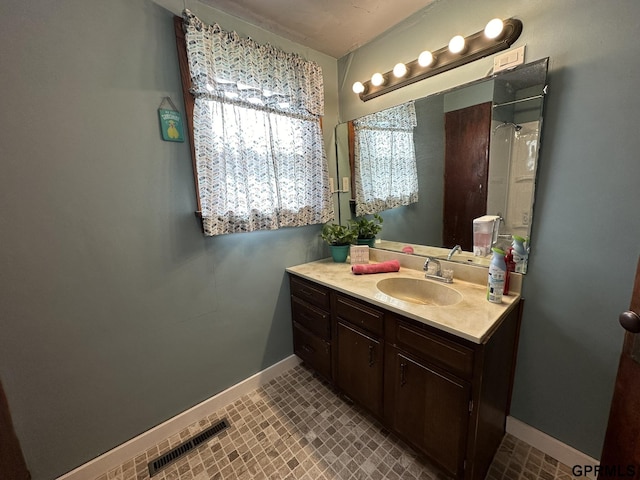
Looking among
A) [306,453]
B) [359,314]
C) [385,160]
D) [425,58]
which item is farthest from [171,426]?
[425,58]

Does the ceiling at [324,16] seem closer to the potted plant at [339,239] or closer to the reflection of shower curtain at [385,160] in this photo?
the reflection of shower curtain at [385,160]

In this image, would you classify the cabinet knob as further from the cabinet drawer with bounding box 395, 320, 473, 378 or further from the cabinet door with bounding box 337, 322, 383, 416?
the cabinet door with bounding box 337, 322, 383, 416

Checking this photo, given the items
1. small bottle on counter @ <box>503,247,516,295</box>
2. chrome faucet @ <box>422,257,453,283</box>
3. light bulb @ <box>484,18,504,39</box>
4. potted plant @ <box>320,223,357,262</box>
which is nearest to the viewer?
light bulb @ <box>484,18,504,39</box>

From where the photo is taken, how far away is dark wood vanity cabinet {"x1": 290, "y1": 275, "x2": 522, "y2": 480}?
1031mm

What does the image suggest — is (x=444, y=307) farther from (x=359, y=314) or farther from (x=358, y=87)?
(x=358, y=87)

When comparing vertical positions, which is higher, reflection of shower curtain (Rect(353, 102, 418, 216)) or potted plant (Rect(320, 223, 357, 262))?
reflection of shower curtain (Rect(353, 102, 418, 216))

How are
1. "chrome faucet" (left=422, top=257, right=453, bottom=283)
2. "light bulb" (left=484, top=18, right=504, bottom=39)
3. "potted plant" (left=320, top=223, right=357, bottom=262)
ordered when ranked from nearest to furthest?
"light bulb" (left=484, top=18, right=504, bottom=39) < "chrome faucet" (left=422, top=257, right=453, bottom=283) < "potted plant" (left=320, top=223, right=357, bottom=262)

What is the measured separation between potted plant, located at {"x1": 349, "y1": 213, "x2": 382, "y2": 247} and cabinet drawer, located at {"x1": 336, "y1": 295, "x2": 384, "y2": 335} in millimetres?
624

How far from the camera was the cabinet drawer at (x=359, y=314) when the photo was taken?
1.31m

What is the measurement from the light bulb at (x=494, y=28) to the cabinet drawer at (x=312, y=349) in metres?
1.88

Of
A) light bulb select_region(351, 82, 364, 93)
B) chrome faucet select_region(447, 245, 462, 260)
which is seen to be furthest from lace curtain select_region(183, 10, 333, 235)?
chrome faucet select_region(447, 245, 462, 260)

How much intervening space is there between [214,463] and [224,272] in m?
1.02

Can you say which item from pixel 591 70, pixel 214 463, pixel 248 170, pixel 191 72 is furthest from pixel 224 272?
pixel 591 70

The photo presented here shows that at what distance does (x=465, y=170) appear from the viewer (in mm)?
1451
